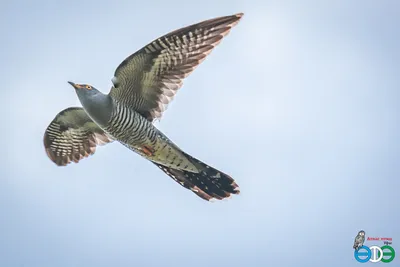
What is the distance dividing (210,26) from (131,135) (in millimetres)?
2317

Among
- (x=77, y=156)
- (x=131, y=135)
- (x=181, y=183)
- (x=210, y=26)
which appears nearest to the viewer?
(x=210, y=26)

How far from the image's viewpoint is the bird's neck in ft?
43.6

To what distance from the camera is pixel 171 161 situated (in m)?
14.2

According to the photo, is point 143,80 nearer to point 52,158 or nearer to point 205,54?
point 205,54

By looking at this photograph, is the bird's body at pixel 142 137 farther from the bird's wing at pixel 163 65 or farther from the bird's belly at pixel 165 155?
the bird's wing at pixel 163 65

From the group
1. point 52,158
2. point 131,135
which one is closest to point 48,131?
point 52,158

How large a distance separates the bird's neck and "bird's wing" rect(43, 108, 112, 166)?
5.30ft

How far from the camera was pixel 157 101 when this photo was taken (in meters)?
13.9

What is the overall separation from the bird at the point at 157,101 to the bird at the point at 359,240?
3.11 metres

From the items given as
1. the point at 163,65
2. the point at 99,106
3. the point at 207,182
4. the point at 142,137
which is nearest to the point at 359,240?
the point at 207,182

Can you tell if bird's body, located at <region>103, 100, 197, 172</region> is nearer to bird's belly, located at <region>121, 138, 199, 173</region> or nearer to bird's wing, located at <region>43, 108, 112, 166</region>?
bird's belly, located at <region>121, 138, 199, 173</region>

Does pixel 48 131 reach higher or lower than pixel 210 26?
lower

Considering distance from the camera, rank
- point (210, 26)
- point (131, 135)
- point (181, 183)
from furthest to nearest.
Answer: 1. point (181, 183)
2. point (131, 135)
3. point (210, 26)

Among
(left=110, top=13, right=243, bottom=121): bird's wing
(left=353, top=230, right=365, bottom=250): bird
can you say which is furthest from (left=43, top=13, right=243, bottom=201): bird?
(left=353, top=230, right=365, bottom=250): bird
